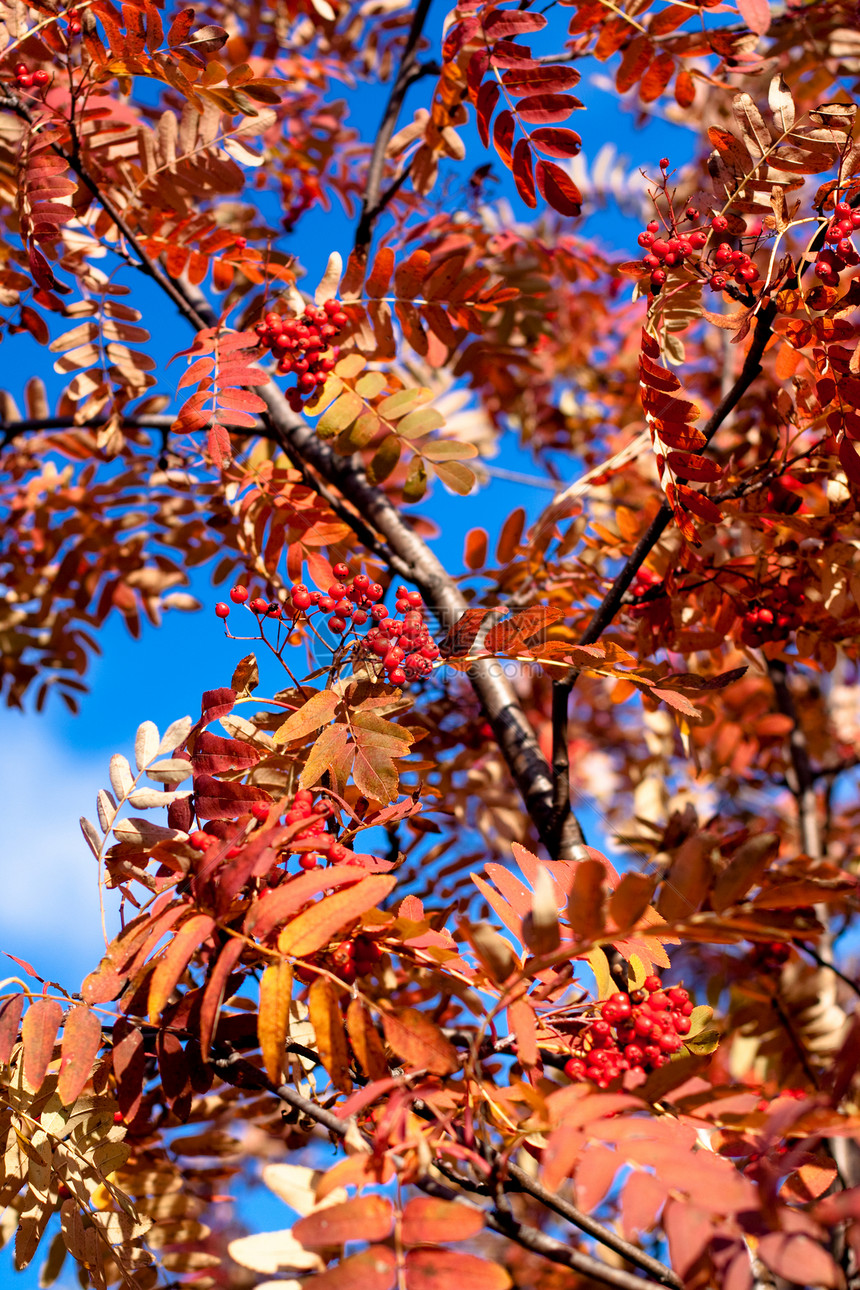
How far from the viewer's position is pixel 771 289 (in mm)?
1556

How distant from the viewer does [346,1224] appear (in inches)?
37.4

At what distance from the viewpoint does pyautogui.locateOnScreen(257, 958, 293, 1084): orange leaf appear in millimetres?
1146

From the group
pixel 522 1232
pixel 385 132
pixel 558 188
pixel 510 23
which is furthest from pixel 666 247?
pixel 385 132

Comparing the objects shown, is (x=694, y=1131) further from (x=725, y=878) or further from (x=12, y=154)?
(x=12, y=154)

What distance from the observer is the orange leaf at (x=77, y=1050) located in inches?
50.1

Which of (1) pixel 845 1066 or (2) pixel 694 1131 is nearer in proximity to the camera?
(1) pixel 845 1066

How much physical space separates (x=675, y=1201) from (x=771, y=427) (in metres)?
2.03

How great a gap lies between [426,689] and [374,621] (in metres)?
1.09

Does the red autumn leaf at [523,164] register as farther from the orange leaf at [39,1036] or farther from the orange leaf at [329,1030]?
the orange leaf at [39,1036]

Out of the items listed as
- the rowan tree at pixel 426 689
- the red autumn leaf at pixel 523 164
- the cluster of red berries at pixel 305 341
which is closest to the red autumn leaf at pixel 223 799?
the rowan tree at pixel 426 689

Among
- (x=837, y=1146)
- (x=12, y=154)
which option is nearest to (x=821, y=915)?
(x=837, y=1146)

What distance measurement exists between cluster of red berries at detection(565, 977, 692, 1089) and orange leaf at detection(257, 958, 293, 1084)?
0.51m

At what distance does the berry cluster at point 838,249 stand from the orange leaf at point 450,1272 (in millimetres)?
1564

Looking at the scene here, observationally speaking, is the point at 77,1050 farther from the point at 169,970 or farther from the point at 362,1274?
the point at 362,1274
